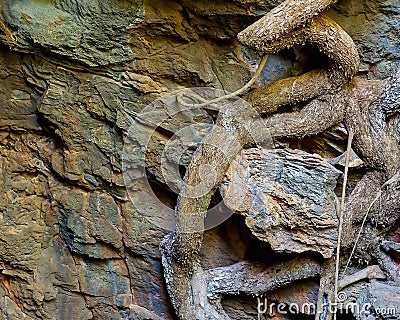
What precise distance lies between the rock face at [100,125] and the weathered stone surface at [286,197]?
1cm

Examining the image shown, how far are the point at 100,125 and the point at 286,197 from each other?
723 mm

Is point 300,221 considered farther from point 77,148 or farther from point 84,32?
point 84,32

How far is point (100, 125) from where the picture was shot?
5.82 ft

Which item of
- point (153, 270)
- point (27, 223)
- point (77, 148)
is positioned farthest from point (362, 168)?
point (27, 223)

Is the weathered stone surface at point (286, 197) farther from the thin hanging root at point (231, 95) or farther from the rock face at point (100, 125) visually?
the thin hanging root at point (231, 95)

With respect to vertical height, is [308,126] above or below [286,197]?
above

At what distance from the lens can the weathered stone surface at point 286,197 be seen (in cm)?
160

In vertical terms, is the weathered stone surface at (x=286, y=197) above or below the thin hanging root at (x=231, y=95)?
below

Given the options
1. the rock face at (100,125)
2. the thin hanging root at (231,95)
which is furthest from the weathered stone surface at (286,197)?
the thin hanging root at (231,95)

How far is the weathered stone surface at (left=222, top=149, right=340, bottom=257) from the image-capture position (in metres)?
1.60

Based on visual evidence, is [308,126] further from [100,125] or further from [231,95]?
[100,125]

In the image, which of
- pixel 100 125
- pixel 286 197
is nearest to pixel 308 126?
pixel 286 197

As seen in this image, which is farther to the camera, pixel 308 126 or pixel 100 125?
pixel 100 125

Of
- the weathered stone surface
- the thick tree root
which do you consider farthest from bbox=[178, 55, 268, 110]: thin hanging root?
the weathered stone surface
